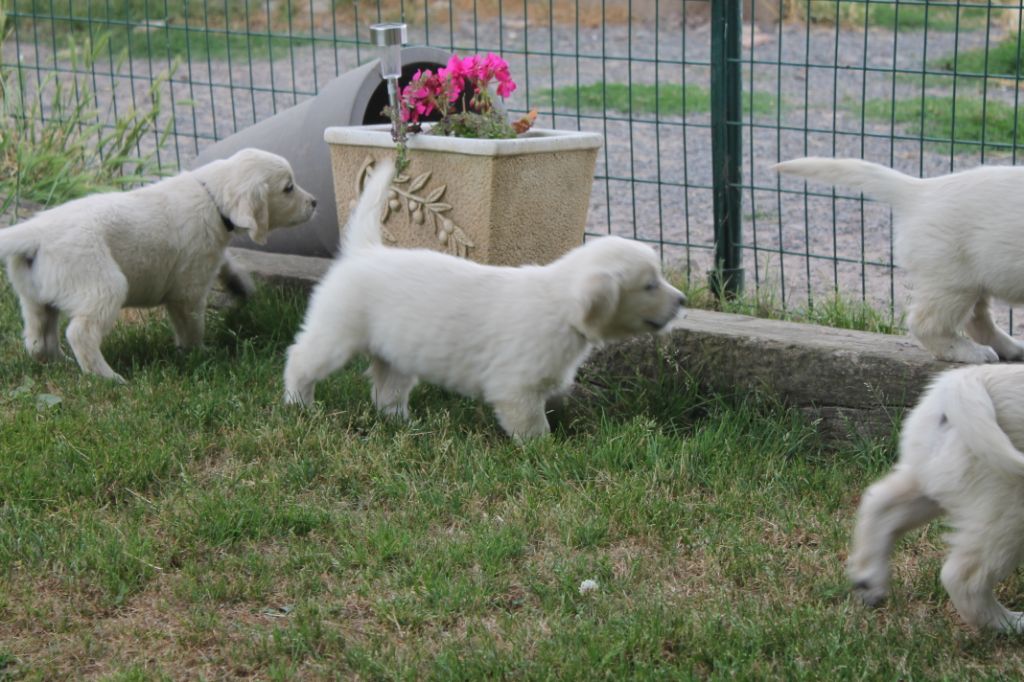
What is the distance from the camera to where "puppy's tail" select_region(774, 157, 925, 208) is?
4.00m

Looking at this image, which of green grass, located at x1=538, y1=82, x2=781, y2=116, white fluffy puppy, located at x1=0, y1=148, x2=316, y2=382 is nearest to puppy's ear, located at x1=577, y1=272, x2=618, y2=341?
white fluffy puppy, located at x1=0, y1=148, x2=316, y2=382

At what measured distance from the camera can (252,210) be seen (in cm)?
518

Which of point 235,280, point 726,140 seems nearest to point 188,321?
point 235,280

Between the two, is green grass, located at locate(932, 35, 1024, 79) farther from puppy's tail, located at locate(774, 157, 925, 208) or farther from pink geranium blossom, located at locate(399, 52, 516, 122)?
puppy's tail, located at locate(774, 157, 925, 208)

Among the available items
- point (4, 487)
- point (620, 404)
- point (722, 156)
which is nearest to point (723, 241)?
point (722, 156)

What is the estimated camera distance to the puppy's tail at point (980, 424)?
9.15ft

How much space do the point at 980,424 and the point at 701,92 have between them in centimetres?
904

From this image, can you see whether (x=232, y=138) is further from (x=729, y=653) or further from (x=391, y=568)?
(x=729, y=653)

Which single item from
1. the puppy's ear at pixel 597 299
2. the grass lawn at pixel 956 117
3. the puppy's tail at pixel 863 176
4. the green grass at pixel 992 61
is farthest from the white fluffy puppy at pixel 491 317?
the green grass at pixel 992 61

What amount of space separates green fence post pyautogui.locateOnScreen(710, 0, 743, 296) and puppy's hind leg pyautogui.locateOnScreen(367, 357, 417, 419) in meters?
1.60

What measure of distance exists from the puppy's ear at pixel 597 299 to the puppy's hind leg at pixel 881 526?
1153mm

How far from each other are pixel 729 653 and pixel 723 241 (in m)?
3.11

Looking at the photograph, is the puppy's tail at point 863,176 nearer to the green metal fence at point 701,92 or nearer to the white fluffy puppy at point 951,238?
the white fluffy puppy at point 951,238

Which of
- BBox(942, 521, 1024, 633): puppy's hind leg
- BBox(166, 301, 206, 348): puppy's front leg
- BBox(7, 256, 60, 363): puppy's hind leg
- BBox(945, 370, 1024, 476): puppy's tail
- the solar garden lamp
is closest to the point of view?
BBox(945, 370, 1024, 476): puppy's tail
